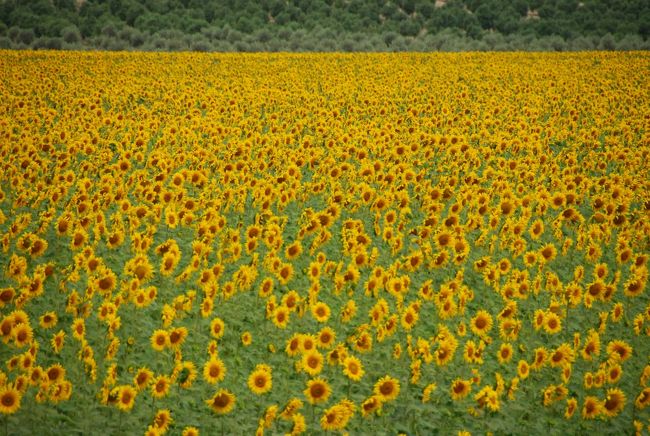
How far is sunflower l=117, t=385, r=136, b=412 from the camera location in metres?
5.58

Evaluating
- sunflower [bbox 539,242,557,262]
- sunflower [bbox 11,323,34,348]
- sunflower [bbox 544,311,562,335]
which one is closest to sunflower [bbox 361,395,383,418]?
sunflower [bbox 544,311,562,335]

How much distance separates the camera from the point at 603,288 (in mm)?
7543

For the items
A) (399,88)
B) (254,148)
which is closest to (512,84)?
(399,88)

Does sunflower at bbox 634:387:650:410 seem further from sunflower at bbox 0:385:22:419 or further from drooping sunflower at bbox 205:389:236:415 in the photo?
sunflower at bbox 0:385:22:419

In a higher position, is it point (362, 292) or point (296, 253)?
point (296, 253)

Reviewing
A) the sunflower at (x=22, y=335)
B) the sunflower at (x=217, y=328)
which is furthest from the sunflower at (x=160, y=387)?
the sunflower at (x=22, y=335)

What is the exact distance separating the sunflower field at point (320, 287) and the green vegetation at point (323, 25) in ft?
123

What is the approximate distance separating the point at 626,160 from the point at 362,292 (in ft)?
28.1

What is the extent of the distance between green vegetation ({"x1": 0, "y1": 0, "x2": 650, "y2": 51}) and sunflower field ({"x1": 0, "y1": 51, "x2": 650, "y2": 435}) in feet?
123

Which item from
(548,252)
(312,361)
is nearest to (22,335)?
(312,361)

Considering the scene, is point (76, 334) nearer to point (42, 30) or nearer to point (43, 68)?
point (43, 68)

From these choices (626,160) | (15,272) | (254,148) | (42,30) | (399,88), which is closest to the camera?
(15,272)

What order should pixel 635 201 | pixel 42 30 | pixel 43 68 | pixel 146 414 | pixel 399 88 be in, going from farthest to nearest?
pixel 42 30, pixel 43 68, pixel 399 88, pixel 635 201, pixel 146 414

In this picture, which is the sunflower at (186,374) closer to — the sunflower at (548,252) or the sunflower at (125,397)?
the sunflower at (125,397)
